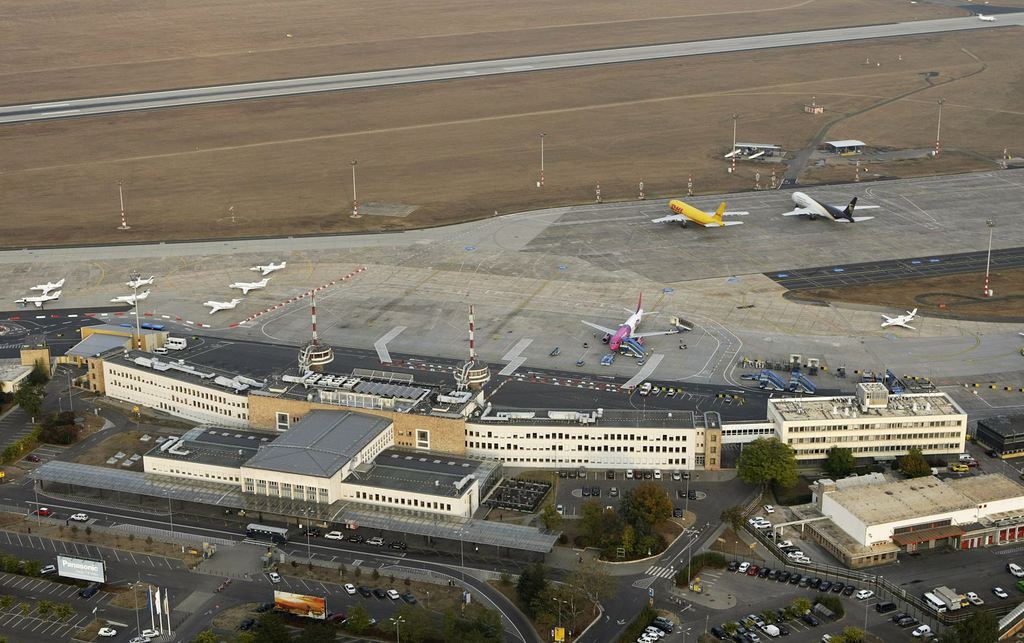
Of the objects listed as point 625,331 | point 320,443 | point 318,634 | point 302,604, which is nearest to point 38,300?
point 320,443

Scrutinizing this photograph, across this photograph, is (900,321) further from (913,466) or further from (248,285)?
(248,285)

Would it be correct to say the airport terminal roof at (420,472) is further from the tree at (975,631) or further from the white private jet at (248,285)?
the white private jet at (248,285)

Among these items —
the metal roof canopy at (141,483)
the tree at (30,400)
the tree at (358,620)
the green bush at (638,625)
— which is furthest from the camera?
the tree at (30,400)

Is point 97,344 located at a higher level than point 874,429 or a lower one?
higher

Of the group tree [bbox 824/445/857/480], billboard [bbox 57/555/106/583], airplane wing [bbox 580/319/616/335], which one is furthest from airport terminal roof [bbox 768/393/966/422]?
billboard [bbox 57/555/106/583]

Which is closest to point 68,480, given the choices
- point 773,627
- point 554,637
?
point 554,637

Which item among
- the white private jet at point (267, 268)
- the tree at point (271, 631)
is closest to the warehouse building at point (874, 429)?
the tree at point (271, 631)
